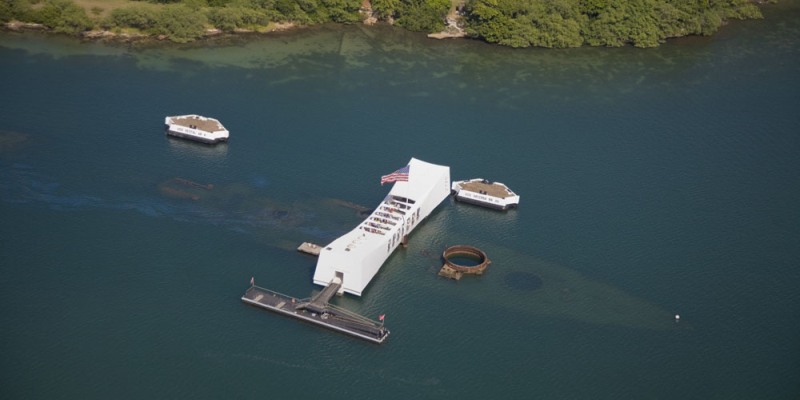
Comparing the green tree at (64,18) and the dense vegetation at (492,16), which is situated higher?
the dense vegetation at (492,16)

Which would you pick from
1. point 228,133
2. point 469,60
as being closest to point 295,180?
point 228,133

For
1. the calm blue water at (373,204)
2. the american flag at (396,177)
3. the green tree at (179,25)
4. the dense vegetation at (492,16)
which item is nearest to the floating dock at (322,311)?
the calm blue water at (373,204)

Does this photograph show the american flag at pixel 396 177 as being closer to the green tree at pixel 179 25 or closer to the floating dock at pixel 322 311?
the floating dock at pixel 322 311

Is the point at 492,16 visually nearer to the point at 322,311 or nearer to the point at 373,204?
the point at 373,204

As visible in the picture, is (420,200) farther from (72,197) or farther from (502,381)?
(72,197)

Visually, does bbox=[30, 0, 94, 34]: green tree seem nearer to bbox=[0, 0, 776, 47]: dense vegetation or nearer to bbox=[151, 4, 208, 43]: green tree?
bbox=[0, 0, 776, 47]: dense vegetation

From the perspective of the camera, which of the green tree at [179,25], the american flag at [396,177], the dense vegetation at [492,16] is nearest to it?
the american flag at [396,177]

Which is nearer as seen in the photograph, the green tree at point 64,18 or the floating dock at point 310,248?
→ the floating dock at point 310,248
